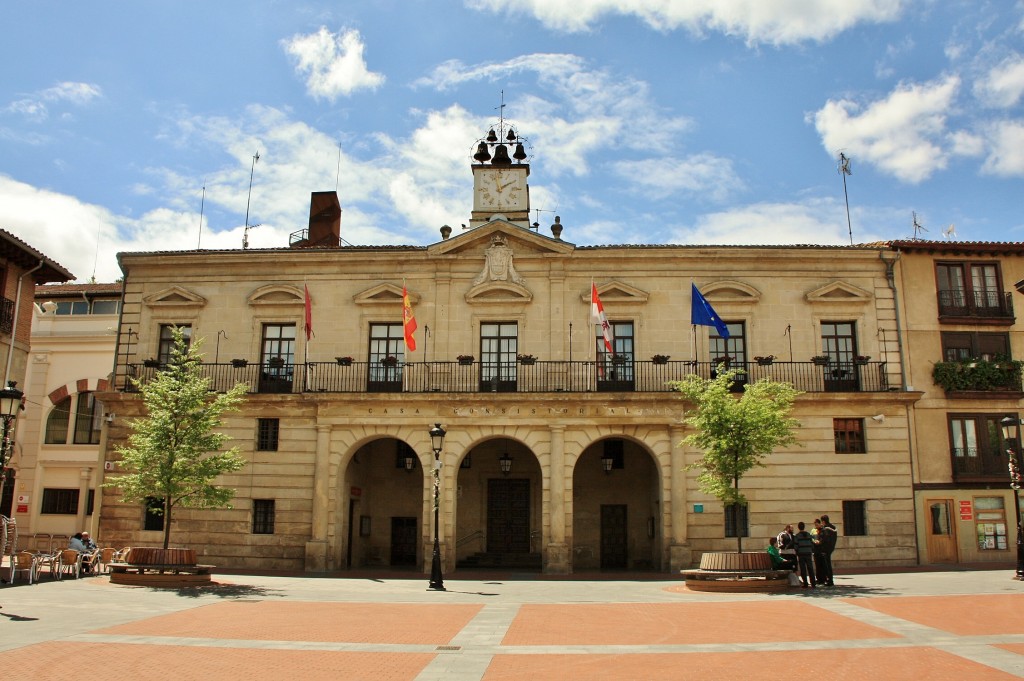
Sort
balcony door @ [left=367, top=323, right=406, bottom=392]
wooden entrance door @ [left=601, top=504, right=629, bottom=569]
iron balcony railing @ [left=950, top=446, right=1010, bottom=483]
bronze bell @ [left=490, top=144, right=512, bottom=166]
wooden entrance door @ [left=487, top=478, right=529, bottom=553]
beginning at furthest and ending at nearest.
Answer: bronze bell @ [left=490, top=144, right=512, bottom=166] < wooden entrance door @ [left=487, top=478, right=529, bottom=553] < wooden entrance door @ [left=601, top=504, right=629, bottom=569] < balcony door @ [left=367, top=323, right=406, bottom=392] < iron balcony railing @ [left=950, top=446, right=1010, bottom=483]

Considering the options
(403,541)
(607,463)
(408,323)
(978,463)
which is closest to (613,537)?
(607,463)

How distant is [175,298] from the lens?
92.4 ft

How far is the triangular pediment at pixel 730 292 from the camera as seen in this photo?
88.4 feet

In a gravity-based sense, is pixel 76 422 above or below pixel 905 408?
above

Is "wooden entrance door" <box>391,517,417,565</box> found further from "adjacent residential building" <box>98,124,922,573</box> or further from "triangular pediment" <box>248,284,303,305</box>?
"triangular pediment" <box>248,284,303,305</box>

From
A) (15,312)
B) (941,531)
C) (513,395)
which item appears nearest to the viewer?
(15,312)

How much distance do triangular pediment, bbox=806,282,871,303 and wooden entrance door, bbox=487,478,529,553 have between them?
11687mm

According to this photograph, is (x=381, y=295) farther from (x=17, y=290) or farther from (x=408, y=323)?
(x=17, y=290)

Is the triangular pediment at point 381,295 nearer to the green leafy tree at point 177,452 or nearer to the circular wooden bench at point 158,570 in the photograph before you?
the green leafy tree at point 177,452

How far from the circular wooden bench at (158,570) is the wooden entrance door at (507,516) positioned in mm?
10440

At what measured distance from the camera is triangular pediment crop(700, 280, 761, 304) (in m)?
27.0

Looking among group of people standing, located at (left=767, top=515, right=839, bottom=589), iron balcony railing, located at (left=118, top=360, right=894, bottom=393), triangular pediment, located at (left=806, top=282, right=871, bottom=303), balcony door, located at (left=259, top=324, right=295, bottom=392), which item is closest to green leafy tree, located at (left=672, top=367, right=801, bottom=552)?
group of people standing, located at (left=767, top=515, right=839, bottom=589)

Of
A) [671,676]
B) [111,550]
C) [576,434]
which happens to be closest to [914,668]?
[671,676]

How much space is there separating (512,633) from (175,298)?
19854 millimetres
